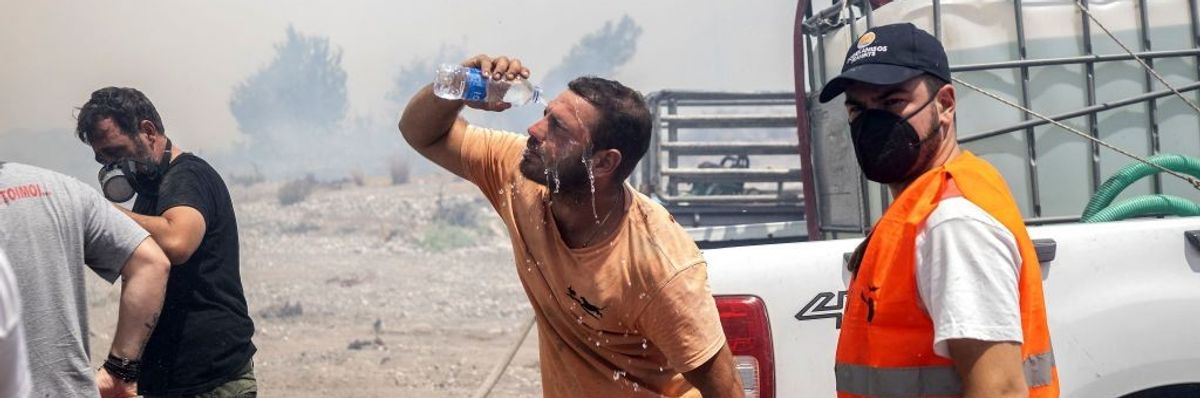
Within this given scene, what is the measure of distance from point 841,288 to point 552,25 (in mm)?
18802

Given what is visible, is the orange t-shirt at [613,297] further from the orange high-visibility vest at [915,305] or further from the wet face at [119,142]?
the wet face at [119,142]

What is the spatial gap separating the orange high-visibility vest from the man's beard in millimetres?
1071

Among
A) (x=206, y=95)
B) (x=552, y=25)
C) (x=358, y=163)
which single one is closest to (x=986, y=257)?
(x=206, y=95)

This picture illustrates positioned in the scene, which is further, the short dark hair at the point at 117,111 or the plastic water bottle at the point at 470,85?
the short dark hair at the point at 117,111

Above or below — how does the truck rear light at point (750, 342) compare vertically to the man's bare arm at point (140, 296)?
below

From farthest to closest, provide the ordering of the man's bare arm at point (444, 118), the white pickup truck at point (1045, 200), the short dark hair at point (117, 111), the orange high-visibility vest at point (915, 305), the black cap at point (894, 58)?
the short dark hair at point (117, 111)
the man's bare arm at point (444, 118)
the white pickup truck at point (1045, 200)
the black cap at point (894, 58)
the orange high-visibility vest at point (915, 305)

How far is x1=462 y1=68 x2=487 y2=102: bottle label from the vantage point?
3.43 metres

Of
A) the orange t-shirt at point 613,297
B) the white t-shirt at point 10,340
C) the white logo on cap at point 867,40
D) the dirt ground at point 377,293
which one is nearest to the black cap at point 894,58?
the white logo on cap at point 867,40

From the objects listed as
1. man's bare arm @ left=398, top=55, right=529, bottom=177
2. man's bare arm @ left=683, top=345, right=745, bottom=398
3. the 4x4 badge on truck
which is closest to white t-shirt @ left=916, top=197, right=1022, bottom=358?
man's bare arm @ left=683, top=345, right=745, bottom=398

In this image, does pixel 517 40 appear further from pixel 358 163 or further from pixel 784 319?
pixel 784 319

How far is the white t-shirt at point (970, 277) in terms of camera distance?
2.23 m

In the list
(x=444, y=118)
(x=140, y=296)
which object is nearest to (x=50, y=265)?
(x=140, y=296)

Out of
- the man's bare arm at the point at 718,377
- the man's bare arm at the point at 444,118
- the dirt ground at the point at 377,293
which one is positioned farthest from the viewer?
the dirt ground at the point at 377,293

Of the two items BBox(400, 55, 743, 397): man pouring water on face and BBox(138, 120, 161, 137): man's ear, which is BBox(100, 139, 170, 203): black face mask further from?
BBox(400, 55, 743, 397): man pouring water on face
